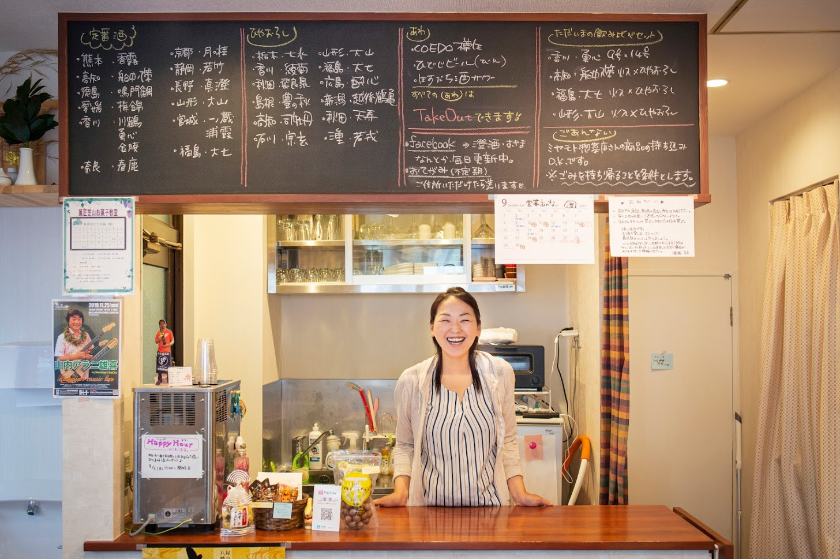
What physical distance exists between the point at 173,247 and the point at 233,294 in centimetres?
49

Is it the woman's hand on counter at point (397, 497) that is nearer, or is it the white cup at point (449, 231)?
the woman's hand on counter at point (397, 497)

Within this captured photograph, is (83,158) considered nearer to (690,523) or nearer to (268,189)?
(268,189)

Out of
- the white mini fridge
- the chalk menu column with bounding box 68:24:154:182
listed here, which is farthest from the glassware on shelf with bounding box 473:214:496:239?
the chalk menu column with bounding box 68:24:154:182

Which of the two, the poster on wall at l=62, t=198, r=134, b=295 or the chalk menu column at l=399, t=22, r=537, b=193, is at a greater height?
the chalk menu column at l=399, t=22, r=537, b=193

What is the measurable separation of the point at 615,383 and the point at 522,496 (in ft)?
4.17

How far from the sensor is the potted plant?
8.14 feet

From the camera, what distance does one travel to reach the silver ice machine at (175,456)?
2.30 m

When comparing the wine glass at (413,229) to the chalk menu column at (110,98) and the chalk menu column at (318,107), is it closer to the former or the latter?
the chalk menu column at (318,107)

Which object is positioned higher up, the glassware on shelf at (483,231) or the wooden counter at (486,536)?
the glassware on shelf at (483,231)

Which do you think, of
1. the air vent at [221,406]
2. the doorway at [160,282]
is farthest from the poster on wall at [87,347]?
the doorway at [160,282]

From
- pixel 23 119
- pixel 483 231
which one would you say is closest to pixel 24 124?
pixel 23 119

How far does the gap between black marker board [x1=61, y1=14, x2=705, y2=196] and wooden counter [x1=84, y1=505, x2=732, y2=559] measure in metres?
1.11

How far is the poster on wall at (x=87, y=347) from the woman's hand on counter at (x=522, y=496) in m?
1.49

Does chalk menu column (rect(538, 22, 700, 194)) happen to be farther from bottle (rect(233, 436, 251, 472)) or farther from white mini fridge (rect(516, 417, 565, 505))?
white mini fridge (rect(516, 417, 565, 505))
